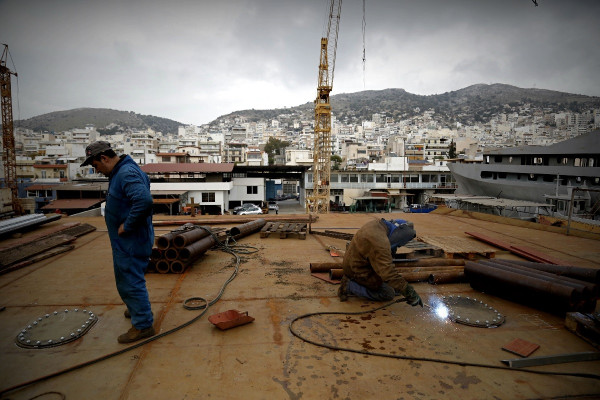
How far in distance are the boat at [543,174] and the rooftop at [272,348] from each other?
24.7 metres

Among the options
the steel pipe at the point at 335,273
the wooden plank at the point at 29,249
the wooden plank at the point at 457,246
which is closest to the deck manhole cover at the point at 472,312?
the steel pipe at the point at 335,273

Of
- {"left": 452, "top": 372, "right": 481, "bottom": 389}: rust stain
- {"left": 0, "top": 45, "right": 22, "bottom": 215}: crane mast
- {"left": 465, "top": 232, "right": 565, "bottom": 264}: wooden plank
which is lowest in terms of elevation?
{"left": 452, "top": 372, "right": 481, "bottom": 389}: rust stain

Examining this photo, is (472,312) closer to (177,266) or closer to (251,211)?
(177,266)

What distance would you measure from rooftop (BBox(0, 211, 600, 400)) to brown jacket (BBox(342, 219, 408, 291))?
33 cm

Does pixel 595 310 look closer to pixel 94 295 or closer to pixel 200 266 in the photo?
pixel 200 266

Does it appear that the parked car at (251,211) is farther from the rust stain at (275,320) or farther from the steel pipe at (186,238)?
the rust stain at (275,320)

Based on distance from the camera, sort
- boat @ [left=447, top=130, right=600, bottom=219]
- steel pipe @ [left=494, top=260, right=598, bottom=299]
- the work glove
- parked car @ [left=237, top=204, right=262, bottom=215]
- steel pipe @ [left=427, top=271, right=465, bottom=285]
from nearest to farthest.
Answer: steel pipe @ [left=494, top=260, right=598, bottom=299]
the work glove
steel pipe @ [left=427, top=271, right=465, bottom=285]
boat @ [left=447, top=130, right=600, bottom=219]
parked car @ [left=237, top=204, right=262, bottom=215]

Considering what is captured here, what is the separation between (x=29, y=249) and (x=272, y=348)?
17.4ft

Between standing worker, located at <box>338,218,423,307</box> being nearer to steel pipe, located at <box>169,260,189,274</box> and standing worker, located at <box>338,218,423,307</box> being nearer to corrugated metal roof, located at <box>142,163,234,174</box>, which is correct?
steel pipe, located at <box>169,260,189,274</box>

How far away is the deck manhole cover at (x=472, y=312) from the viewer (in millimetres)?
3161

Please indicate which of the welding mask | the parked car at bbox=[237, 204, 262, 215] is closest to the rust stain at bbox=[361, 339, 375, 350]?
the welding mask

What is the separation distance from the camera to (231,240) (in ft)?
21.7

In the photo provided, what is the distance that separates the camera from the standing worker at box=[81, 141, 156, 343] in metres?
2.79

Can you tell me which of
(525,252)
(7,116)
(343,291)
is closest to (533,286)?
(343,291)
